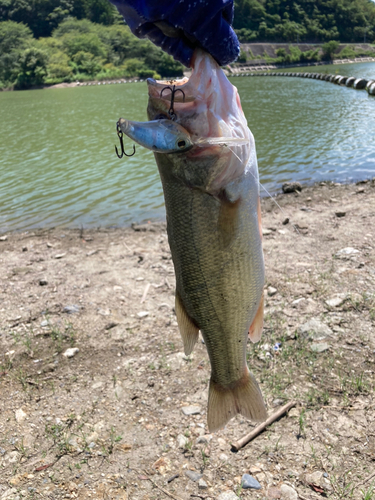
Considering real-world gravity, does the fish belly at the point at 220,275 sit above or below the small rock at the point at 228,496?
above

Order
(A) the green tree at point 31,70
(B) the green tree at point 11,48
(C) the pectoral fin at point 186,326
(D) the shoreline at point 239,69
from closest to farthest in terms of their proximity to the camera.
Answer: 1. (C) the pectoral fin at point 186,326
2. (D) the shoreline at point 239,69
3. (A) the green tree at point 31,70
4. (B) the green tree at point 11,48

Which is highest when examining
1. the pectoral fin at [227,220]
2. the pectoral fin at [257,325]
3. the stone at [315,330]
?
the pectoral fin at [227,220]

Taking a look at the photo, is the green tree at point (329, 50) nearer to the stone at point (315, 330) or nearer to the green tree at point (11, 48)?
the green tree at point (11, 48)

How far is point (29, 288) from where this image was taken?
675 cm

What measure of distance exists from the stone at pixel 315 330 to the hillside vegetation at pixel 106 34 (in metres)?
96.4

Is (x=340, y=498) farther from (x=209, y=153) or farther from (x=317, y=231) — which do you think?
(x=317, y=231)

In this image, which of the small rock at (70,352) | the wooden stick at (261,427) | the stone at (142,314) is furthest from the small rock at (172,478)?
the stone at (142,314)

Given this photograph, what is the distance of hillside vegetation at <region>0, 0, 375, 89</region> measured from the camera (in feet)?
312

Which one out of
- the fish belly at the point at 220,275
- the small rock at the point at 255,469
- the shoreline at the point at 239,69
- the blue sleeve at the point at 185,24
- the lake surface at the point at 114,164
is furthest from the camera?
the shoreline at the point at 239,69

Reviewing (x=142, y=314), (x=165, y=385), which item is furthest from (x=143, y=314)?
(x=165, y=385)

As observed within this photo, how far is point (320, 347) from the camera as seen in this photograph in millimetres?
4543

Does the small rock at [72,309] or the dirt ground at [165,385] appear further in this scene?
the small rock at [72,309]

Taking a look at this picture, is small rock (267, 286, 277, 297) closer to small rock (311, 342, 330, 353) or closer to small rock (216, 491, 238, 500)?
small rock (311, 342, 330, 353)

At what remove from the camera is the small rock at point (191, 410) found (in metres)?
4.04
